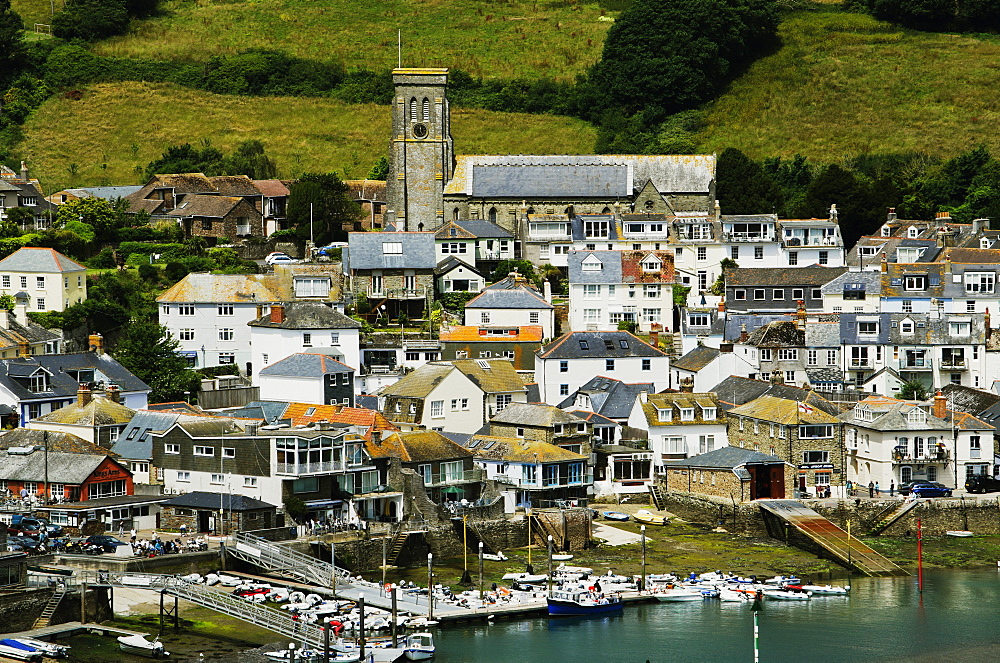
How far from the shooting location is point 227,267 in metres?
92.8

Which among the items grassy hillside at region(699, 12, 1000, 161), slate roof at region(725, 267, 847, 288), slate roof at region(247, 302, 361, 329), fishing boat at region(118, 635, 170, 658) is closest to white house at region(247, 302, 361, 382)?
slate roof at region(247, 302, 361, 329)

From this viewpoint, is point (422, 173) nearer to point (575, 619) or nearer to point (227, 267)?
point (227, 267)

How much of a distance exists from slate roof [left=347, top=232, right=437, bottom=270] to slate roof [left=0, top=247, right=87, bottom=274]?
1336 centimetres

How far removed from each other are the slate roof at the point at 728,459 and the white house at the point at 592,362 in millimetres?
8768

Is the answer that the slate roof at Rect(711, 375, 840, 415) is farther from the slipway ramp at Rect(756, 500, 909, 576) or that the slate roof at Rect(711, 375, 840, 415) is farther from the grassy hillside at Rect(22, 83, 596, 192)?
the grassy hillside at Rect(22, 83, 596, 192)

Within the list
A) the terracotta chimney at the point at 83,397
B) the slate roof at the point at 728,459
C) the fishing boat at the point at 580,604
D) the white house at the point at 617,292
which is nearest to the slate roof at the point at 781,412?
the slate roof at the point at 728,459

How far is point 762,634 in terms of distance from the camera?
5631 cm

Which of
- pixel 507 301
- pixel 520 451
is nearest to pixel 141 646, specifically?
pixel 520 451

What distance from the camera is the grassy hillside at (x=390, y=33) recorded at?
139 m

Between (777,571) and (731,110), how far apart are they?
70662 millimetres

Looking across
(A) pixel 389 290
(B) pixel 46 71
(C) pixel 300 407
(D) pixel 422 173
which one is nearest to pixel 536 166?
(D) pixel 422 173

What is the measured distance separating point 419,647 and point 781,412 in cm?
2506

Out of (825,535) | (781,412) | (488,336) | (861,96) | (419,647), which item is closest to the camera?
(419,647)

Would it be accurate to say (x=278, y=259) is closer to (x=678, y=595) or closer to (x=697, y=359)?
(x=697, y=359)
